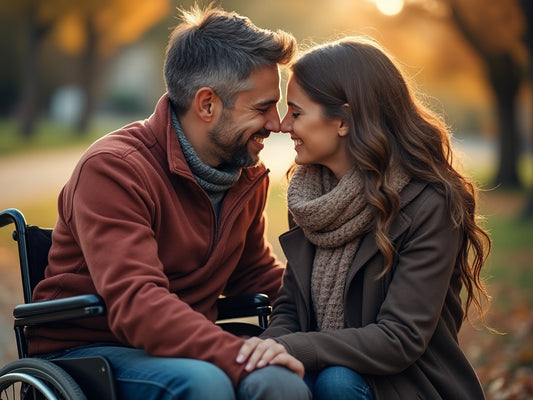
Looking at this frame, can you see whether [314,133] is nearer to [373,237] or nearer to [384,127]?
[384,127]

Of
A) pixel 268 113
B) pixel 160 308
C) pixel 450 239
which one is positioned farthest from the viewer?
pixel 268 113

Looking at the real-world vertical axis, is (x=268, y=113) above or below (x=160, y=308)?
above

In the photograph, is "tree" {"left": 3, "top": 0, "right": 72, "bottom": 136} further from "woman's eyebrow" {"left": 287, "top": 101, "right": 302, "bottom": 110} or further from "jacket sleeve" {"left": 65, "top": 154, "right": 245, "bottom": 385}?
"jacket sleeve" {"left": 65, "top": 154, "right": 245, "bottom": 385}

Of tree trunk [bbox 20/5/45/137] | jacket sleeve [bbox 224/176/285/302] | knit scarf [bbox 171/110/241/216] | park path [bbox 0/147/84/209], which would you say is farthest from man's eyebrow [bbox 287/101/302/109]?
tree trunk [bbox 20/5/45/137]

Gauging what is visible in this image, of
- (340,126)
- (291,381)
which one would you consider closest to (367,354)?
(291,381)

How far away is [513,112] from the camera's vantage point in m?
12.0

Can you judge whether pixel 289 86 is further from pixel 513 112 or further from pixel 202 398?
pixel 513 112

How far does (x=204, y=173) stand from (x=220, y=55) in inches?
17.6

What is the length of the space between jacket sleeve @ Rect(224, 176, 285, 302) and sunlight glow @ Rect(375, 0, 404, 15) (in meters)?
8.48

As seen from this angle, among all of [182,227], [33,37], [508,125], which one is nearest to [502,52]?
[508,125]

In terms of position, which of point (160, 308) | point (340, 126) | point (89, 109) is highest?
point (89, 109)

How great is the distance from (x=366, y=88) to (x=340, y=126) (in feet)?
0.55

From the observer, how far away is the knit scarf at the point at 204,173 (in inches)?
123

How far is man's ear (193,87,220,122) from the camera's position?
315 centimetres
